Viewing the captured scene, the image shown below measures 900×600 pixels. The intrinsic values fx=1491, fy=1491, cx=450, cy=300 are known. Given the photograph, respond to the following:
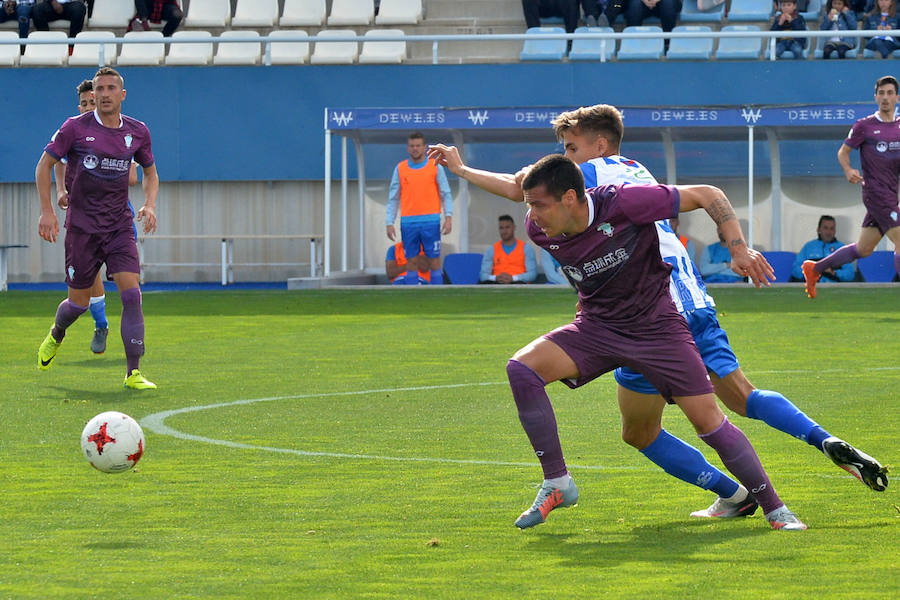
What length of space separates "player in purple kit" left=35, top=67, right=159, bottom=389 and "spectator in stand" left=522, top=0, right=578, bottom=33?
→ 54.5ft

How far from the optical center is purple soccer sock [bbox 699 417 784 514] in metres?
5.51

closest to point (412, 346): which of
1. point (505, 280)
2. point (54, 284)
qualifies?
point (505, 280)

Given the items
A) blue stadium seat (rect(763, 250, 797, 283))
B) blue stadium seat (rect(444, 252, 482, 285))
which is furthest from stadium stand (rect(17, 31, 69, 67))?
blue stadium seat (rect(763, 250, 797, 283))

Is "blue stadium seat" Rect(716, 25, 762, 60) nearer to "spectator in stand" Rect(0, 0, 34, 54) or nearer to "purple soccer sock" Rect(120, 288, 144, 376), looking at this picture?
"spectator in stand" Rect(0, 0, 34, 54)

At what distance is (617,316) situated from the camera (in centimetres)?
568

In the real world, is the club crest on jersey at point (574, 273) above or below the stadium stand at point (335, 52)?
below

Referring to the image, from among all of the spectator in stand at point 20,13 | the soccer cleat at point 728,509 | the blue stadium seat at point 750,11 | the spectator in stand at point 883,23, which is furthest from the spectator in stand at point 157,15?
the soccer cleat at point 728,509

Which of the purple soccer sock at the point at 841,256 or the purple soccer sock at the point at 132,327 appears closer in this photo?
the purple soccer sock at the point at 132,327

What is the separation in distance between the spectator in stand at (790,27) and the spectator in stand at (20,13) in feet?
44.9

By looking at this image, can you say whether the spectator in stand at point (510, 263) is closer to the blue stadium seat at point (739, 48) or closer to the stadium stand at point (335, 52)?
the blue stadium seat at point (739, 48)

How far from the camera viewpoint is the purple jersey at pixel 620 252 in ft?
18.2

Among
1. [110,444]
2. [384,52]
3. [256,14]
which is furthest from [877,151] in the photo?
[256,14]

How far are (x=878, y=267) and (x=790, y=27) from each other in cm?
A: 473

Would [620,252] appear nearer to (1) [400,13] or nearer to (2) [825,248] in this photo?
(2) [825,248]
